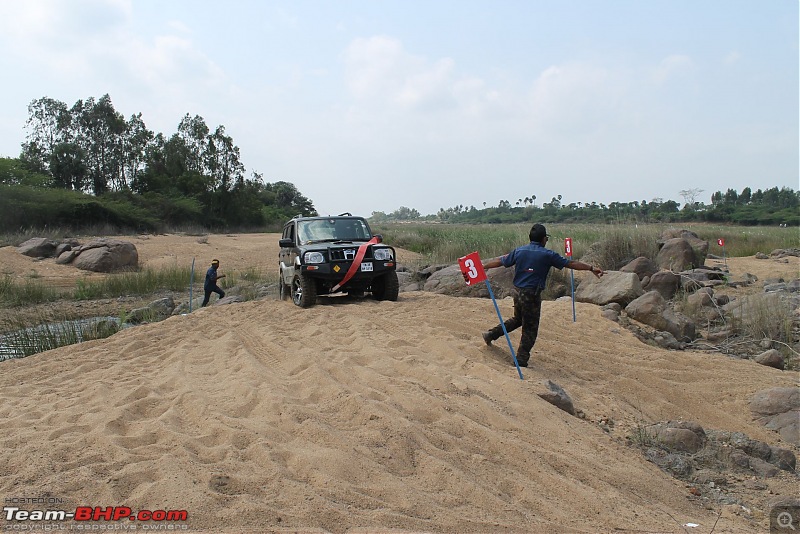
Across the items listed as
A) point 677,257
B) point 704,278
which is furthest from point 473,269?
point 677,257

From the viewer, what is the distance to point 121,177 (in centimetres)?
5091

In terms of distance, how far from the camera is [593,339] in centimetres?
921

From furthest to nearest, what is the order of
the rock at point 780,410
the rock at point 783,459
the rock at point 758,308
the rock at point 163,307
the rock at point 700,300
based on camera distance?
the rock at point 163,307
the rock at point 700,300
the rock at point 758,308
the rock at point 780,410
the rock at point 783,459

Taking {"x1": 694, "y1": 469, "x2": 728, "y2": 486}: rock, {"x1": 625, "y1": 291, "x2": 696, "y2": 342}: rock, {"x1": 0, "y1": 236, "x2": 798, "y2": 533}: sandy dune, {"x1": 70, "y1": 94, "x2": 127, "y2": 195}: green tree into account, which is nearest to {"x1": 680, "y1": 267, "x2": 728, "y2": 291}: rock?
{"x1": 625, "y1": 291, "x2": 696, "y2": 342}: rock

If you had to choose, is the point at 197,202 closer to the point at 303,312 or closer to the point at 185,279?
the point at 185,279

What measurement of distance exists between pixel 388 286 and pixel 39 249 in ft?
66.8

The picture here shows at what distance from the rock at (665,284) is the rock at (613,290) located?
5.31 ft

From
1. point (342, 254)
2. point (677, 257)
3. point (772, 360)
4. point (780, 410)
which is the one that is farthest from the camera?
point (677, 257)

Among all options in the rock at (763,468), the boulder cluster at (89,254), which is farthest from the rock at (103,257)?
the rock at (763,468)

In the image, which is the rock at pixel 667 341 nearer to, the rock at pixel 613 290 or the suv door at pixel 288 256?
the rock at pixel 613 290

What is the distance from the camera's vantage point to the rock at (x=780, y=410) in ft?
21.3

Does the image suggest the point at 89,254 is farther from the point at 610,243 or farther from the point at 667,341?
the point at 667,341

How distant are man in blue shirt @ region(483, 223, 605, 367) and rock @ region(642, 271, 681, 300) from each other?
699cm

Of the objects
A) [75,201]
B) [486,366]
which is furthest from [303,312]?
[75,201]
